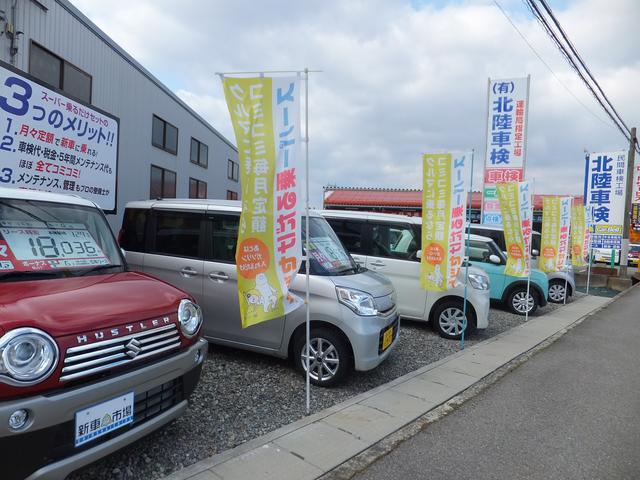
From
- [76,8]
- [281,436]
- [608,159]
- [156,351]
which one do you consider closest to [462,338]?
[281,436]

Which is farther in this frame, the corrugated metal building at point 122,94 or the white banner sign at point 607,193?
the white banner sign at point 607,193

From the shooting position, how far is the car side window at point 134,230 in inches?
202

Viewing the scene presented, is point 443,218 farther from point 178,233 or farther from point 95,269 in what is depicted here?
point 95,269

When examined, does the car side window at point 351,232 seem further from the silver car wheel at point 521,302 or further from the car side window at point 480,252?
the silver car wheel at point 521,302

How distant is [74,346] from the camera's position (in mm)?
2062

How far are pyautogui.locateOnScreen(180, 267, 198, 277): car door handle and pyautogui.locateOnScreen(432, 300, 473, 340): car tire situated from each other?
12.4 ft

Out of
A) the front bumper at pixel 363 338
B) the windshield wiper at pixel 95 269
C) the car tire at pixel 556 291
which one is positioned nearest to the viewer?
the windshield wiper at pixel 95 269

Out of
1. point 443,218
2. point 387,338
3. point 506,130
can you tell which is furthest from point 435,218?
point 506,130

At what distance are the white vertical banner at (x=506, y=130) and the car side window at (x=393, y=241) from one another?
19.6ft

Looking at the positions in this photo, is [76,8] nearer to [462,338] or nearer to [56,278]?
Answer: [56,278]

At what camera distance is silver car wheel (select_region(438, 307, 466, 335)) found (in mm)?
6395

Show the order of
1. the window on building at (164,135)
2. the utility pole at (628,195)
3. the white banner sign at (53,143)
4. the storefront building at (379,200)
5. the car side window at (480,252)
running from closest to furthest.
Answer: the white banner sign at (53,143) → the car side window at (480,252) → the window on building at (164,135) → the utility pole at (628,195) → the storefront building at (379,200)

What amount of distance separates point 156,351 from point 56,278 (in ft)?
2.80

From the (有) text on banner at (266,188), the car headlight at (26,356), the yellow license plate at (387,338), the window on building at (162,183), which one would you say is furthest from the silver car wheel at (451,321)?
the window on building at (162,183)
